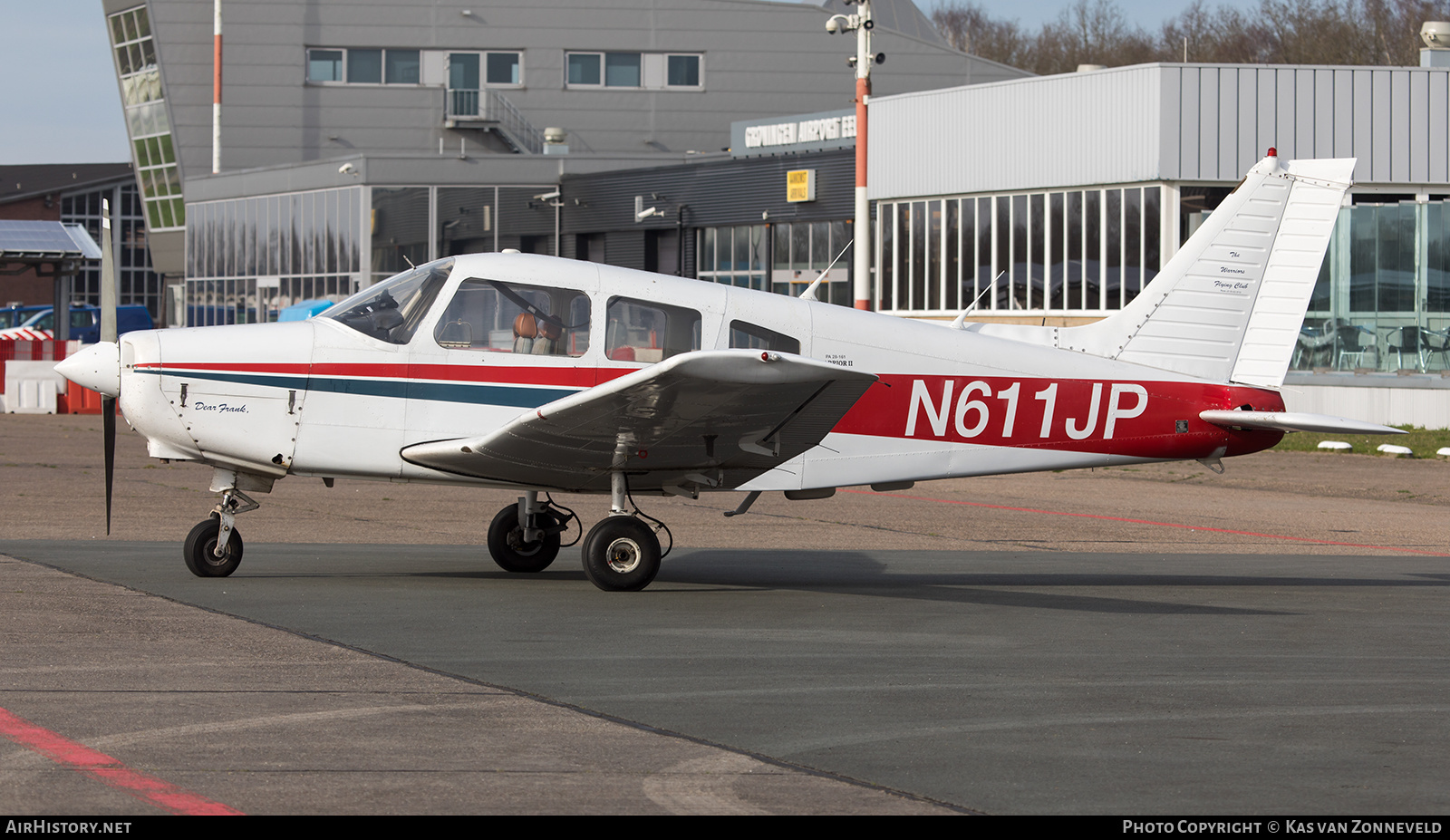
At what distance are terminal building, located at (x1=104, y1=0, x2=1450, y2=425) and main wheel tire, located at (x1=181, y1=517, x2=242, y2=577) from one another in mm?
22067

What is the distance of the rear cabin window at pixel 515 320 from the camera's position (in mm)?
10469

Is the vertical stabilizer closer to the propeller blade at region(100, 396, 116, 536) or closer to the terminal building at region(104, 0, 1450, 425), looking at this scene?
the propeller blade at region(100, 396, 116, 536)

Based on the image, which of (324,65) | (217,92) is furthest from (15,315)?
(324,65)

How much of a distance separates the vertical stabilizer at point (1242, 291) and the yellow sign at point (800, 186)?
29.1m

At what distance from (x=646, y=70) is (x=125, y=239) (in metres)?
49.6

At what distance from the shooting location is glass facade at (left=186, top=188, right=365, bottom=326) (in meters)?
51.2

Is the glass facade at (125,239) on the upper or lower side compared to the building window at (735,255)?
upper

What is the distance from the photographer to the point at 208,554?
1074 cm

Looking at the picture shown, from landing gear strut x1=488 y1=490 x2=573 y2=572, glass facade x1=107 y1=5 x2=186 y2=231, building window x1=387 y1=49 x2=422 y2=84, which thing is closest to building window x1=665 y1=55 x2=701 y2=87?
building window x1=387 y1=49 x2=422 y2=84

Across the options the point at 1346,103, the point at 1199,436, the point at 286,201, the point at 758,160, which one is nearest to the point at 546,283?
the point at 1199,436

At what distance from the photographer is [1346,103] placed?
30328 millimetres

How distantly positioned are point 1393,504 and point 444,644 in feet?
46.6

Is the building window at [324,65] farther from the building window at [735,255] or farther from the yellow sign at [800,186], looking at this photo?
the yellow sign at [800,186]

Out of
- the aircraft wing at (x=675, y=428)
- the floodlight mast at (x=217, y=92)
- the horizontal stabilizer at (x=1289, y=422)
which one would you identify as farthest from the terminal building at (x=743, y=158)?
the aircraft wing at (x=675, y=428)
